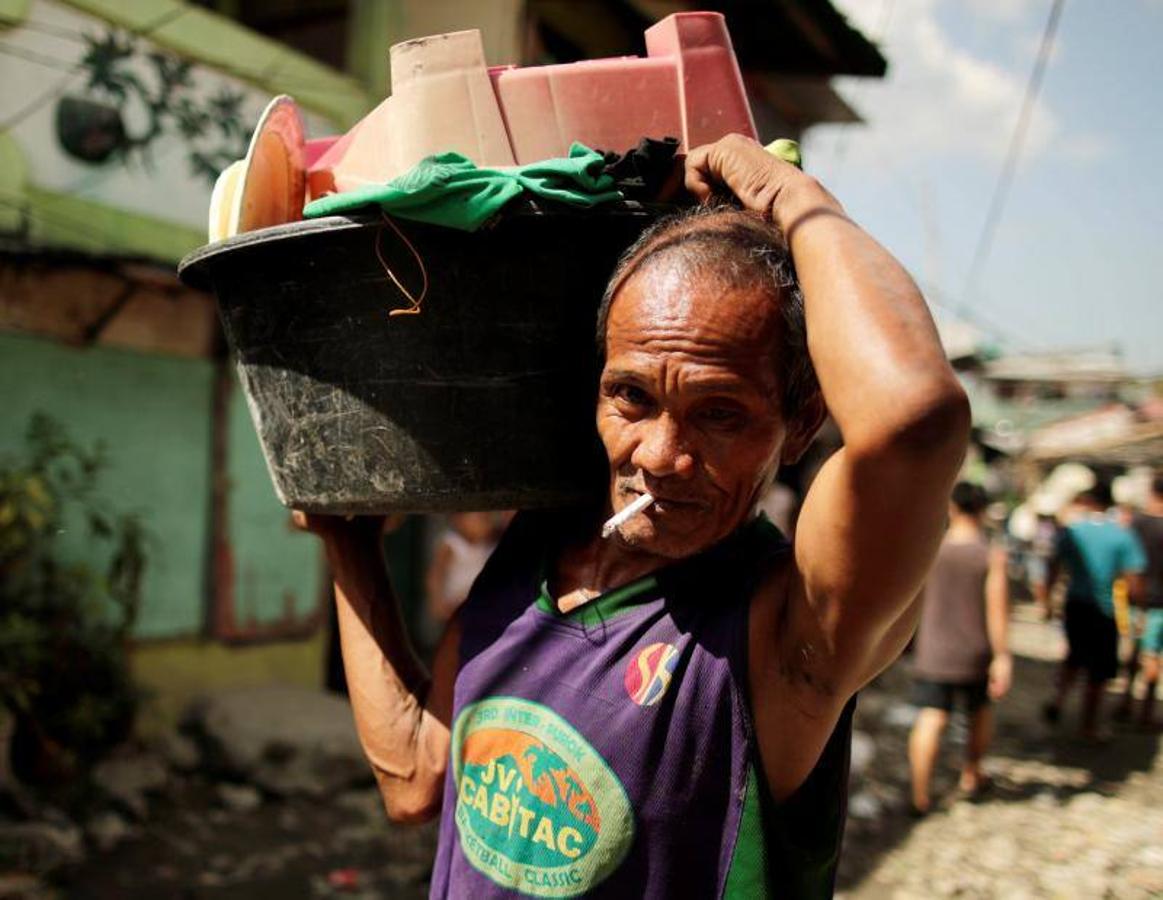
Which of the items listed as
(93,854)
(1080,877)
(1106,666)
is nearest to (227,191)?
(93,854)

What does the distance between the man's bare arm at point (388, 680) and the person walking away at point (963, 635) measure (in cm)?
498

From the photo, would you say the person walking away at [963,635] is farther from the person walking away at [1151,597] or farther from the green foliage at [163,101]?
the green foliage at [163,101]

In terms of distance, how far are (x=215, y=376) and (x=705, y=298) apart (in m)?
5.67

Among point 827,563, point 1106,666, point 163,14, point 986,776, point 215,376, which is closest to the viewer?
point 827,563

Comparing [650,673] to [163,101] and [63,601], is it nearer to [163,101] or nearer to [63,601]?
[63,601]

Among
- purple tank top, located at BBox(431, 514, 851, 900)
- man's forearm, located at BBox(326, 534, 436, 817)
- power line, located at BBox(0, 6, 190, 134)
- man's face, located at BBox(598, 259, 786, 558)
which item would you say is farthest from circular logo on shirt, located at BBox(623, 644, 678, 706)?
power line, located at BBox(0, 6, 190, 134)

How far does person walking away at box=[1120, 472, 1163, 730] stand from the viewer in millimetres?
8039

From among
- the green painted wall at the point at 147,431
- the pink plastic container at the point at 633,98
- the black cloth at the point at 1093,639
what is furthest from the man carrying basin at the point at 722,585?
the black cloth at the point at 1093,639

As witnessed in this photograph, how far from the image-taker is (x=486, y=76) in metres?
1.37

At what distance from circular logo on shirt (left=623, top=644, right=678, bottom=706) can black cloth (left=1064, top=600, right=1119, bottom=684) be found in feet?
25.0

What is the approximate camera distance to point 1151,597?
26.5 ft

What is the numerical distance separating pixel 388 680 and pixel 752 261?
94cm

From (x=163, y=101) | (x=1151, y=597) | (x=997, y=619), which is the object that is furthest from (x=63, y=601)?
(x=1151, y=597)

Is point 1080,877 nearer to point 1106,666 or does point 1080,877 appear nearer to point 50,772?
point 1106,666
